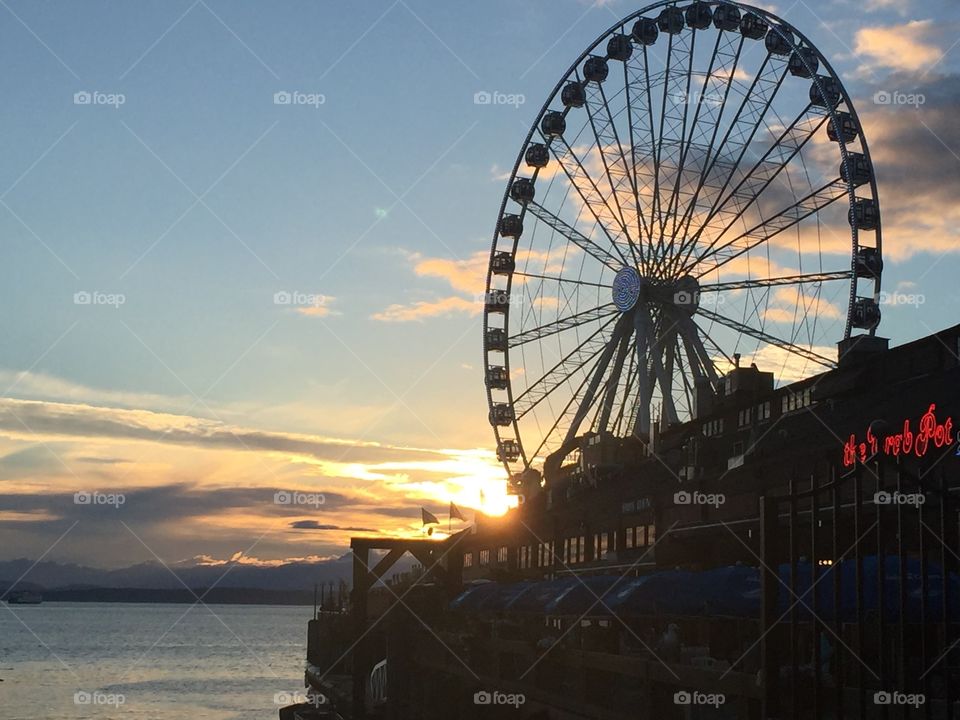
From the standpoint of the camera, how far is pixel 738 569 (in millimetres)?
28828

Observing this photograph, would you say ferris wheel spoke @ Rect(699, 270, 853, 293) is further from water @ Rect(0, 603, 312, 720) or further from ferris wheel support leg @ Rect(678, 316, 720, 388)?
water @ Rect(0, 603, 312, 720)

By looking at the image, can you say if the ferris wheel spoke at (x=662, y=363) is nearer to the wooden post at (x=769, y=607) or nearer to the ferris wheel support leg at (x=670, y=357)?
the ferris wheel support leg at (x=670, y=357)

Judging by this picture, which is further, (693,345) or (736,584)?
(693,345)

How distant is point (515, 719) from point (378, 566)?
13.7 metres

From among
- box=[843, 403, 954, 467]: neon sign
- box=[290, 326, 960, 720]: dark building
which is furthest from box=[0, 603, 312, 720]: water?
box=[843, 403, 954, 467]: neon sign

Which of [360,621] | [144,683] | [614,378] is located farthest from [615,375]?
[144,683]

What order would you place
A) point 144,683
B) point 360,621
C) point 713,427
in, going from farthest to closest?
point 144,683 → point 713,427 → point 360,621

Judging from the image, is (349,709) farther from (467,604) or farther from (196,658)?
(196,658)

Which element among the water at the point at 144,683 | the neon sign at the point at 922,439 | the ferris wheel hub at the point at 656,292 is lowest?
the water at the point at 144,683

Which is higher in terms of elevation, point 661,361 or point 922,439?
point 661,361

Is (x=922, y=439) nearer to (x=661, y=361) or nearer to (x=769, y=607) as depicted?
(x=769, y=607)

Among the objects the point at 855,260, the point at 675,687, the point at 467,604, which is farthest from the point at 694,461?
the point at 675,687

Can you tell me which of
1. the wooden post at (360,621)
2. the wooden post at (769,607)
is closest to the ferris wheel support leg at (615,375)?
the wooden post at (360,621)

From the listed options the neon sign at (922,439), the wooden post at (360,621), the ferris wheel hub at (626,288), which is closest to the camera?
the neon sign at (922,439)
